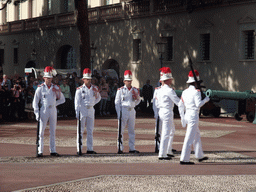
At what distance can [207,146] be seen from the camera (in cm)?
1490

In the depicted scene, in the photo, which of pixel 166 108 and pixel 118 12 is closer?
pixel 166 108

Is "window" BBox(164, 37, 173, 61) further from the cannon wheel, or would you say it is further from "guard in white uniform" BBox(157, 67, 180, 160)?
"guard in white uniform" BBox(157, 67, 180, 160)

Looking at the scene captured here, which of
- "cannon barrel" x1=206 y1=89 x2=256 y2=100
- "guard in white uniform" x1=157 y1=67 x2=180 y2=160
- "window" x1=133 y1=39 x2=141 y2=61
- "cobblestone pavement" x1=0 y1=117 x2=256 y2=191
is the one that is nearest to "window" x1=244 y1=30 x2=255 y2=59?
"cannon barrel" x1=206 y1=89 x2=256 y2=100

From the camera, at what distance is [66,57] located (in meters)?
45.0

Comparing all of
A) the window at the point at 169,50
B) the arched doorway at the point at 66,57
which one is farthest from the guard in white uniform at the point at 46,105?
the arched doorway at the point at 66,57

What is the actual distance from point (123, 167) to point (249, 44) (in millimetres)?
19435

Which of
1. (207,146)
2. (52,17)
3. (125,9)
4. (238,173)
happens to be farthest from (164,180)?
(52,17)

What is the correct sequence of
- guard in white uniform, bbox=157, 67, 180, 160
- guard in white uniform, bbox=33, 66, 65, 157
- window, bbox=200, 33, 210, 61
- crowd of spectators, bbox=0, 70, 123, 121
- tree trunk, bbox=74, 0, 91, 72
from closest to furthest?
guard in white uniform, bbox=157, 67, 180, 160
guard in white uniform, bbox=33, 66, 65, 157
crowd of spectators, bbox=0, 70, 123, 121
tree trunk, bbox=74, 0, 91, 72
window, bbox=200, 33, 210, 61

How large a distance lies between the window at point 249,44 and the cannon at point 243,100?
418 centimetres

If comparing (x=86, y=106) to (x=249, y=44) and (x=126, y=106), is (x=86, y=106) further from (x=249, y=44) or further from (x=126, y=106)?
(x=249, y=44)

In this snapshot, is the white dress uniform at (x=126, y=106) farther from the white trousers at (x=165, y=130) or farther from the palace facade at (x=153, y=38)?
the palace facade at (x=153, y=38)

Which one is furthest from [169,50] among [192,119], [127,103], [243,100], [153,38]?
[192,119]

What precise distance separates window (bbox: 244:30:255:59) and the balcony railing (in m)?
1.71

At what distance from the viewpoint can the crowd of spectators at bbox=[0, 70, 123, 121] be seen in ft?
76.7
